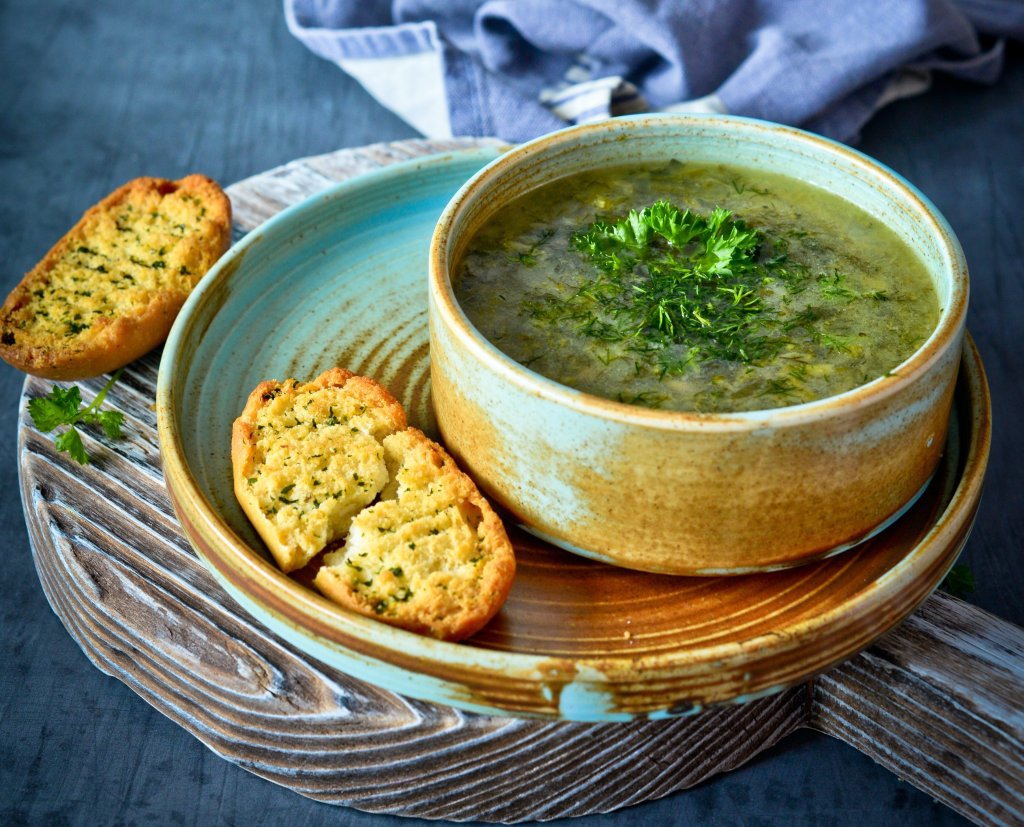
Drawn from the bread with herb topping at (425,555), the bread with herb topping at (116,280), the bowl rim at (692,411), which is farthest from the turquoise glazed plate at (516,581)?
the bowl rim at (692,411)

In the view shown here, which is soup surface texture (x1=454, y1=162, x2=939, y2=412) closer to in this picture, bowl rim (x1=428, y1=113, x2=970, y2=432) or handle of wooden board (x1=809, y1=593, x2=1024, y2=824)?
bowl rim (x1=428, y1=113, x2=970, y2=432)

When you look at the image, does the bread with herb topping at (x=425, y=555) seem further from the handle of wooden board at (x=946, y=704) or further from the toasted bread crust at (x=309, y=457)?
the handle of wooden board at (x=946, y=704)

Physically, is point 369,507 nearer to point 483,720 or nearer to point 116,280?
point 483,720

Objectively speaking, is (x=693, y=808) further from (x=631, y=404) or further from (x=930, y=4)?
(x=930, y=4)

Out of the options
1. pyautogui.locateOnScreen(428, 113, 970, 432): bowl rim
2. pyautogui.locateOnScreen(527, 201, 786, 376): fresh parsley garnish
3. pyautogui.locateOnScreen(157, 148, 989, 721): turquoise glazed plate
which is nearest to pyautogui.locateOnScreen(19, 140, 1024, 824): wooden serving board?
pyautogui.locateOnScreen(157, 148, 989, 721): turquoise glazed plate

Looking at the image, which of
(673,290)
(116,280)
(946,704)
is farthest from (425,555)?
(116,280)

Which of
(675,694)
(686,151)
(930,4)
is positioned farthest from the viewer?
(930,4)

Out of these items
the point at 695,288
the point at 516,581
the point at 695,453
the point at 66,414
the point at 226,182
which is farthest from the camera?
the point at 226,182

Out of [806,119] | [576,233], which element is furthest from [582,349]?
[806,119]
